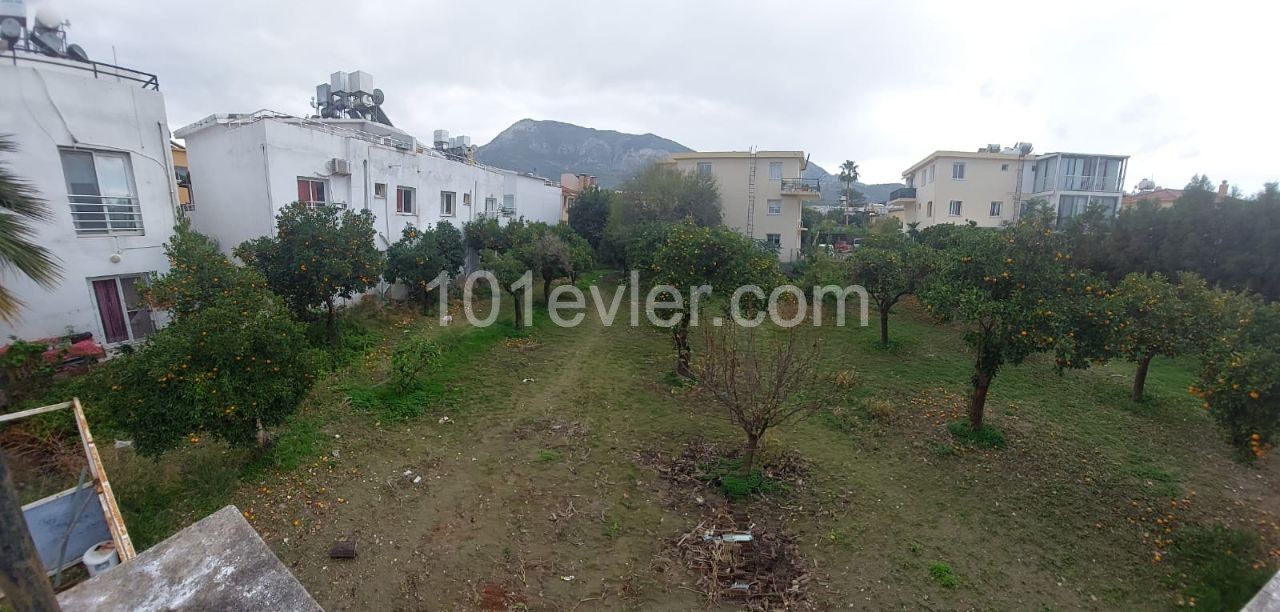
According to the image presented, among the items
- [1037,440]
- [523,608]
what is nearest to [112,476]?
[523,608]

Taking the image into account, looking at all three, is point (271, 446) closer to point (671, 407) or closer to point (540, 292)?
point (671, 407)

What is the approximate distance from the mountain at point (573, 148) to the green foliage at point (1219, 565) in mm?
118658

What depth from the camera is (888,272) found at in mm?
16188

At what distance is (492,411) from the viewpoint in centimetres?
1096

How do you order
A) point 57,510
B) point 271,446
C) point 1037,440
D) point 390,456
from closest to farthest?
1. point 57,510
2. point 271,446
3. point 390,456
4. point 1037,440

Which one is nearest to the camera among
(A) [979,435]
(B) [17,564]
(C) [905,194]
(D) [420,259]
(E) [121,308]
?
(B) [17,564]

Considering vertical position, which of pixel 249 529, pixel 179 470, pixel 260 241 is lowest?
pixel 179 470

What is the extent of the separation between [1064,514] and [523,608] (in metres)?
7.86

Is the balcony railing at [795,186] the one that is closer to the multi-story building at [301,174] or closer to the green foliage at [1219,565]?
the multi-story building at [301,174]

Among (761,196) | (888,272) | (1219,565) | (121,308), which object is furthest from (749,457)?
(761,196)

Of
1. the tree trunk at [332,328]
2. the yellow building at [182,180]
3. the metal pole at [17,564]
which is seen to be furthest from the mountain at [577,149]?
the metal pole at [17,564]

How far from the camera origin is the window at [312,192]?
15.0 m

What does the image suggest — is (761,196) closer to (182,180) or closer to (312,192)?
(312,192)

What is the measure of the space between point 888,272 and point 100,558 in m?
17.7
